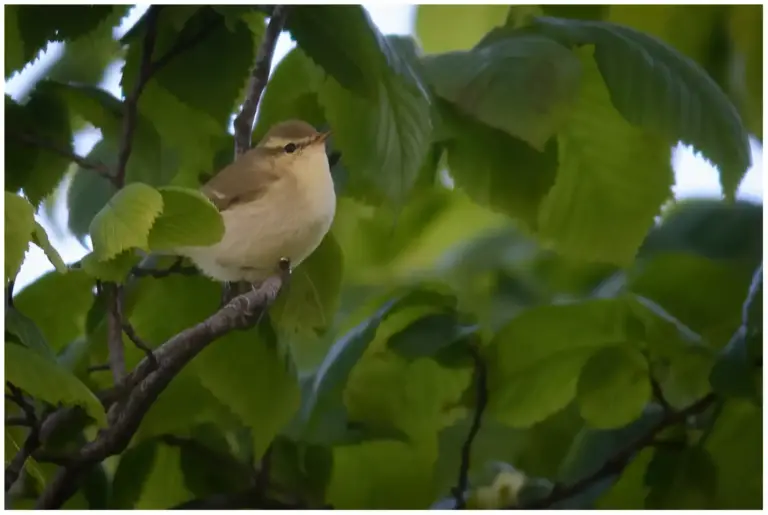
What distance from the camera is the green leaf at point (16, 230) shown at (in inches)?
29.3

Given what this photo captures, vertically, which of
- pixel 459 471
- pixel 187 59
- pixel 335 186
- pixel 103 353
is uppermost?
pixel 187 59

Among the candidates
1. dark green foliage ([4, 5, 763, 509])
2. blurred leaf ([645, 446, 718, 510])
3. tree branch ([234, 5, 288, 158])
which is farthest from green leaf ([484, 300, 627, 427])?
tree branch ([234, 5, 288, 158])

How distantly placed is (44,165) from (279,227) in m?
0.24

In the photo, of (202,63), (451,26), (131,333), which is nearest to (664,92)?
(451,26)

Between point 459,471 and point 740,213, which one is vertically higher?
point 740,213

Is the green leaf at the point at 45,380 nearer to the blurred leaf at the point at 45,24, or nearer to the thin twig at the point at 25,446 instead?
the thin twig at the point at 25,446

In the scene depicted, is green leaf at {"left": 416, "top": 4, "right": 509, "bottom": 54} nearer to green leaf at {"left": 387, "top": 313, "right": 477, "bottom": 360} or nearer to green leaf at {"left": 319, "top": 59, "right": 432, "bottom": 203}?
green leaf at {"left": 319, "top": 59, "right": 432, "bottom": 203}

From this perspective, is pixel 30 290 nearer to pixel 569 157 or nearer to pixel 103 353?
pixel 103 353

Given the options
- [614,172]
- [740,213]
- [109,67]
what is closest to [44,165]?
[109,67]

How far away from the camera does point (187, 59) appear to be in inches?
32.8

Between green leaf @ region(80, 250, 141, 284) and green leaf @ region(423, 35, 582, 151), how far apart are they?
33 centimetres

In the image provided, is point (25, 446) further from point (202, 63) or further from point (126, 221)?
point (202, 63)

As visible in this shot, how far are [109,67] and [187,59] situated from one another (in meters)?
0.08

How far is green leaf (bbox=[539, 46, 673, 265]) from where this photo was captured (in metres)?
0.83
